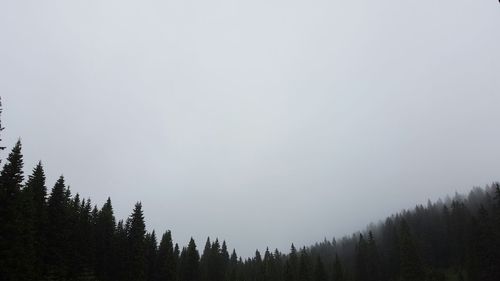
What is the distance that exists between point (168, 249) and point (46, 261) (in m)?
50.6

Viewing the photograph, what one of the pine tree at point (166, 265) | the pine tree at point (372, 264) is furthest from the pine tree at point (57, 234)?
the pine tree at point (372, 264)

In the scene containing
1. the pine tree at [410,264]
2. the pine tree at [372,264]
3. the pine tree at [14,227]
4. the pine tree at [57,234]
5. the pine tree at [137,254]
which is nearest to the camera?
the pine tree at [14,227]

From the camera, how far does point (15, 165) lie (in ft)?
151

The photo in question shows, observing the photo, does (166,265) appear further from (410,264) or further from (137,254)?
(410,264)

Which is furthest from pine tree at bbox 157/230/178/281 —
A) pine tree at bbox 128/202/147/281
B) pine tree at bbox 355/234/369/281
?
pine tree at bbox 355/234/369/281

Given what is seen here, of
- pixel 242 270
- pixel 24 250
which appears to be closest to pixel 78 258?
pixel 24 250

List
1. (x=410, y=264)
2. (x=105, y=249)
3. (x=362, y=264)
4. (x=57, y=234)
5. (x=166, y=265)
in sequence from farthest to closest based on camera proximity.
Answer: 1. (x=362, y=264)
2. (x=166, y=265)
3. (x=410, y=264)
4. (x=105, y=249)
5. (x=57, y=234)

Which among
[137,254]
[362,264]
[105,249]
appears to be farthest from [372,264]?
[105,249]

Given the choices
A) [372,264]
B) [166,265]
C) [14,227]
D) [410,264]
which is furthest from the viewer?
[372,264]

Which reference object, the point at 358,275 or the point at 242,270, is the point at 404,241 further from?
the point at 242,270

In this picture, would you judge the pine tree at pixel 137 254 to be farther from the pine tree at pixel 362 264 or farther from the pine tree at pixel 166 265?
the pine tree at pixel 362 264

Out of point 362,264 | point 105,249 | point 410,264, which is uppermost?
point 362,264

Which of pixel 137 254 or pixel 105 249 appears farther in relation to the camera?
pixel 105 249

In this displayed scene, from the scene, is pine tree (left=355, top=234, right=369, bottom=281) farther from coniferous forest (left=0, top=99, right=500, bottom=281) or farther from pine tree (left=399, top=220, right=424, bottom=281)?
pine tree (left=399, top=220, right=424, bottom=281)
